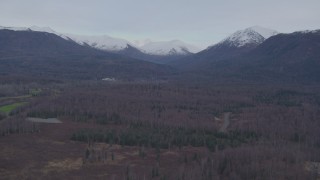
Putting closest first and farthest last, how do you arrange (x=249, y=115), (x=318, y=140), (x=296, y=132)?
(x=318, y=140), (x=296, y=132), (x=249, y=115)

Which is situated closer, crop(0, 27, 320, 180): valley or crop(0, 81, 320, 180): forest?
crop(0, 27, 320, 180): valley

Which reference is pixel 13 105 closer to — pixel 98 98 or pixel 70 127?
pixel 98 98

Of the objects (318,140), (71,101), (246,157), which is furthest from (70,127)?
(318,140)

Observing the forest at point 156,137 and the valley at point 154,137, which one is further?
the forest at point 156,137

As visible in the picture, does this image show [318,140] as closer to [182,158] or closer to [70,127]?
[182,158]

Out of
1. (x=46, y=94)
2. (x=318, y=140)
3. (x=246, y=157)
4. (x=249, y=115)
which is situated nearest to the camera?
(x=246, y=157)

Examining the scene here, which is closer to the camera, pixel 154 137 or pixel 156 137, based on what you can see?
pixel 154 137

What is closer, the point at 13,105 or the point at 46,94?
the point at 13,105

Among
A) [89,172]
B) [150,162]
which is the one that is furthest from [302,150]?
[89,172]

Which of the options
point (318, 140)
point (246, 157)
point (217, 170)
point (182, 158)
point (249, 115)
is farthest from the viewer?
point (249, 115)
